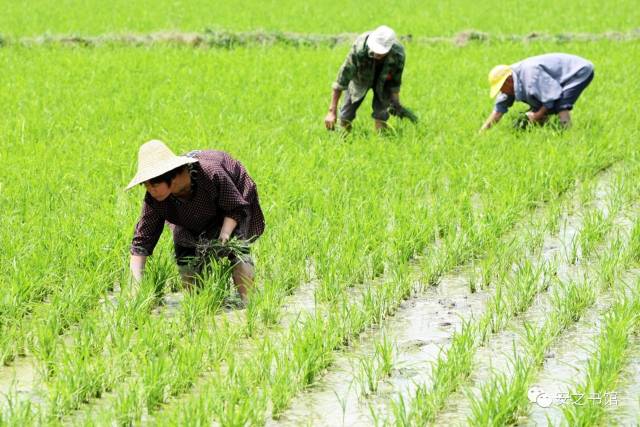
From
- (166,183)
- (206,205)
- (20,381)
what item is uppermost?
(166,183)

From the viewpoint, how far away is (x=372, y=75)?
247 inches

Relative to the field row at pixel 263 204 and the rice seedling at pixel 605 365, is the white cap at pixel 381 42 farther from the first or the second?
the rice seedling at pixel 605 365

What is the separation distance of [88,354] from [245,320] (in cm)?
66

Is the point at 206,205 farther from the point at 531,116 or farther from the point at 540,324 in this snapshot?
the point at 531,116

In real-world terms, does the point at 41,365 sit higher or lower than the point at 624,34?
lower

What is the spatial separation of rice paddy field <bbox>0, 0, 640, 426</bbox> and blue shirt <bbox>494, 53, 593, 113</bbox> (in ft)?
0.71

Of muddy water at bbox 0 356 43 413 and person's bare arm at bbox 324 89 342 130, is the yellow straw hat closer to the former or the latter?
person's bare arm at bbox 324 89 342 130

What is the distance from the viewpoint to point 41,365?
2943 millimetres

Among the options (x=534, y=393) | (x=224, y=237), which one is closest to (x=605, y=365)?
(x=534, y=393)

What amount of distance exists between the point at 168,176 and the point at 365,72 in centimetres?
324

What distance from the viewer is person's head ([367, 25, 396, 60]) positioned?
5.92 meters

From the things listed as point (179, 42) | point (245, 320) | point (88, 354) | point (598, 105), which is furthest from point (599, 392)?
point (179, 42)

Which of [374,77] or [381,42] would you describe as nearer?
[381,42]

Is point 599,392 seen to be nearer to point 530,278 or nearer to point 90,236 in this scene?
point 530,278
